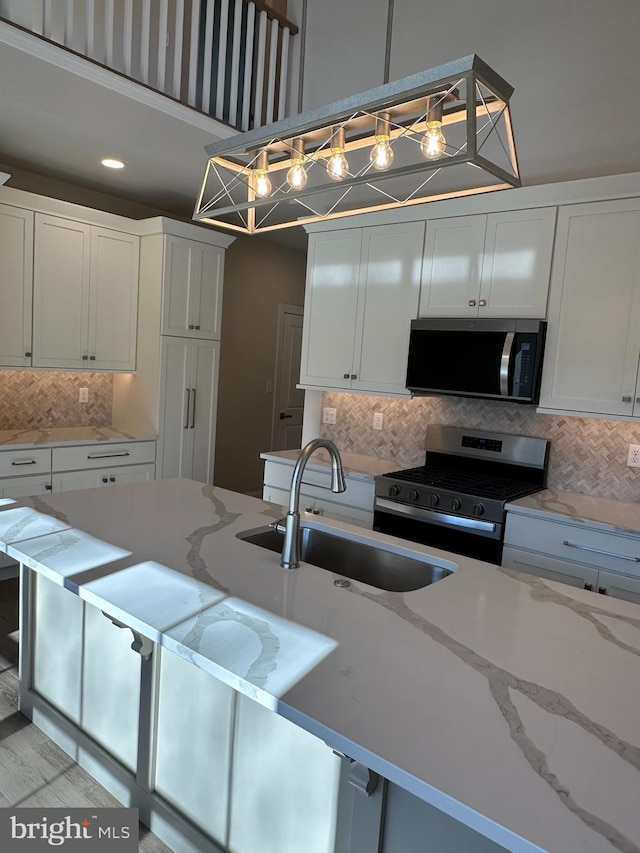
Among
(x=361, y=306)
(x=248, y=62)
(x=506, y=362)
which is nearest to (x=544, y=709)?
(x=506, y=362)

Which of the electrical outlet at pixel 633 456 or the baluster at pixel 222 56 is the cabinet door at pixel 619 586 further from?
the baluster at pixel 222 56

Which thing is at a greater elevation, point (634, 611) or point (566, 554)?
point (634, 611)

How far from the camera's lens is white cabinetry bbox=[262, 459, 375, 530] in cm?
355

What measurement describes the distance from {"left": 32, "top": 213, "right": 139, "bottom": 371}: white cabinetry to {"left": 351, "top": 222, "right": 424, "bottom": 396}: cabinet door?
1857mm

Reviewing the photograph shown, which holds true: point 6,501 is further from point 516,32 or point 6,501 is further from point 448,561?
point 516,32

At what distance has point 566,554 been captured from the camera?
2775 millimetres

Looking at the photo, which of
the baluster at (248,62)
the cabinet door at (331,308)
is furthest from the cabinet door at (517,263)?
the baluster at (248,62)

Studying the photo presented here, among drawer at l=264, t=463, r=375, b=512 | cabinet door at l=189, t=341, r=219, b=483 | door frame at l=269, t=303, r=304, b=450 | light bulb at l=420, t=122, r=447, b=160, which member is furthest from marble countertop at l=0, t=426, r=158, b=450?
light bulb at l=420, t=122, r=447, b=160

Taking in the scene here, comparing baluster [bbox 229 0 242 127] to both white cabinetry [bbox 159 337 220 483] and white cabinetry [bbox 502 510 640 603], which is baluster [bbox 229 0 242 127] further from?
white cabinetry [bbox 502 510 640 603]

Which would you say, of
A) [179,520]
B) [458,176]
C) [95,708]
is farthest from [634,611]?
[458,176]

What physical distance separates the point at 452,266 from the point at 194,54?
183 cm

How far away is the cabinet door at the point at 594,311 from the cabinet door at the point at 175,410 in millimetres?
2725

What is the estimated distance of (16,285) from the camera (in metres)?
3.88

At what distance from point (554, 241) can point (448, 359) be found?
804 mm
